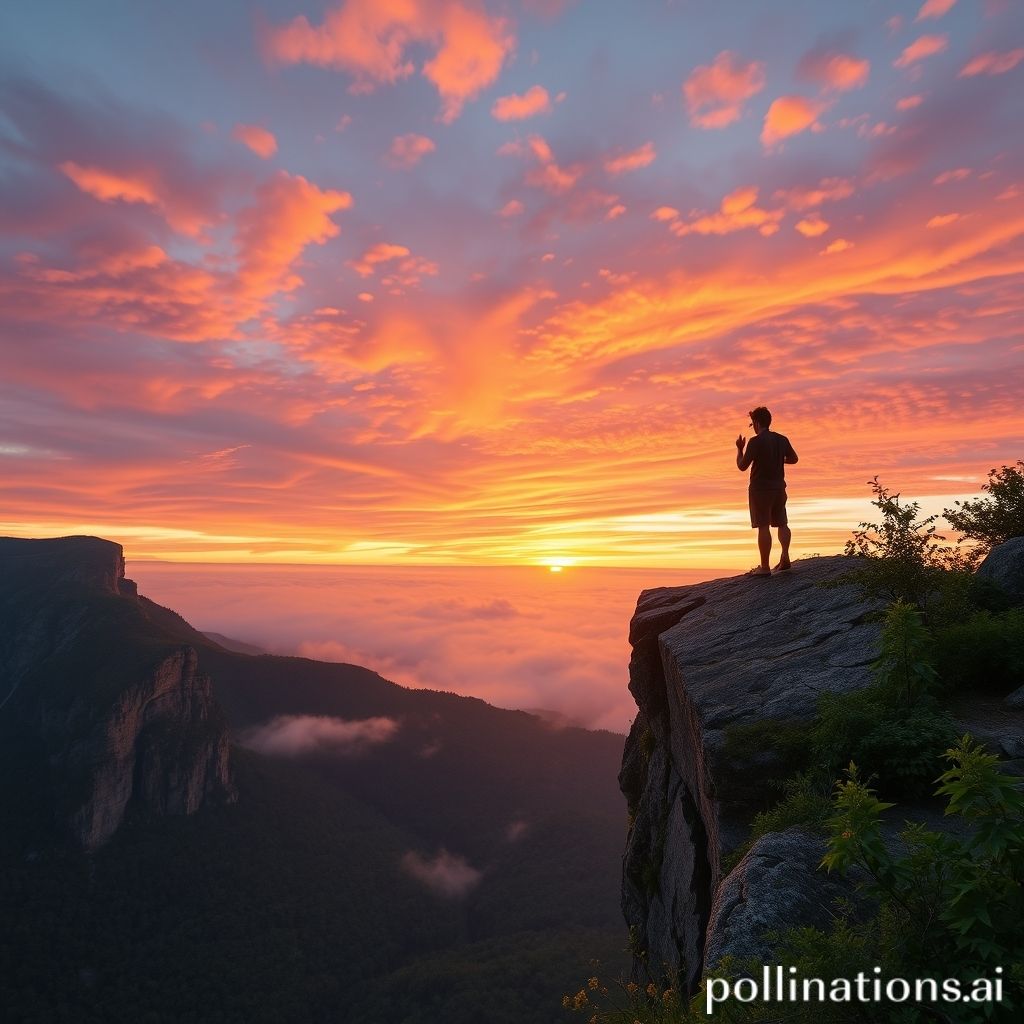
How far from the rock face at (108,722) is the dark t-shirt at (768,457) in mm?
141339

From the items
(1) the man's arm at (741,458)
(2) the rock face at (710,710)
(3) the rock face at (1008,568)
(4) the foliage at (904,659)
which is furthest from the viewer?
(1) the man's arm at (741,458)

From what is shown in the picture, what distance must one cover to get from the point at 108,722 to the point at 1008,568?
485 ft

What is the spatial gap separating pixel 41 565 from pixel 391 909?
14324 cm

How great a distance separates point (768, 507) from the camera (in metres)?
13.9

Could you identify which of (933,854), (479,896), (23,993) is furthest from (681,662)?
(479,896)

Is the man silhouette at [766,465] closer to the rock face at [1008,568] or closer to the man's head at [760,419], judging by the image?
the man's head at [760,419]

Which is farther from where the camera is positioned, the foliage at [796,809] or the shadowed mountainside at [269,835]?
the shadowed mountainside at [269,835]

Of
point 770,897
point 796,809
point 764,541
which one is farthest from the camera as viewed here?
point 764,541

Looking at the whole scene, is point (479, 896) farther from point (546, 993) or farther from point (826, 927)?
point (826, 927)

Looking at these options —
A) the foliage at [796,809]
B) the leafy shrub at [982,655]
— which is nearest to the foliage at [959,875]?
the foliage at [796,809]

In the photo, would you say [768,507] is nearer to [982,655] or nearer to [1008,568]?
[1008,568]

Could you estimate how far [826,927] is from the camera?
4855 millimetres

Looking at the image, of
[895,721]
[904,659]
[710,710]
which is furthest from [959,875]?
[710,710]

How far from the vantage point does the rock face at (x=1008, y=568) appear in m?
9.84
